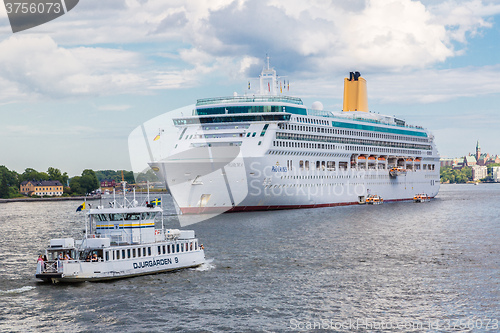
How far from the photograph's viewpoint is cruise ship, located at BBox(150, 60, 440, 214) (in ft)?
263

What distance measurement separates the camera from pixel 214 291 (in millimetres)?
35938

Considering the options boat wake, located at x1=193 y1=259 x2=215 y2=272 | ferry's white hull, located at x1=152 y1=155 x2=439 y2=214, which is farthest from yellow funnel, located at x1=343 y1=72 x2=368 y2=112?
boat wake, located at x1=193 y1=259 x2=215 y2=272

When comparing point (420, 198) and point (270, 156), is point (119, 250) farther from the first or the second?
point (420, 198)

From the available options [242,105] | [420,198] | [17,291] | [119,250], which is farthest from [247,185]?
[420,198]

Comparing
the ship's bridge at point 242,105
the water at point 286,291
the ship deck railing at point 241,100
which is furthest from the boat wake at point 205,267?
the ship deck railing at point 241,100

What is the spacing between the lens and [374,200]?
11506cm

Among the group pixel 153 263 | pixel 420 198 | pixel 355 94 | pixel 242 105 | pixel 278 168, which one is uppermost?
pixel 355 94

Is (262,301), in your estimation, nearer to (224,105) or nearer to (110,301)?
(110,301)

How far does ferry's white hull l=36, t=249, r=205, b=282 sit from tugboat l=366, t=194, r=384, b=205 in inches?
3075

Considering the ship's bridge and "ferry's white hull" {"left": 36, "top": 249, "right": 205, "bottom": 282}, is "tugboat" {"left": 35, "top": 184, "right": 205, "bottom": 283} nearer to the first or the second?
"ferry's white hull" {"left": 36, "top": 249, "right": 205, "bottom": 282}

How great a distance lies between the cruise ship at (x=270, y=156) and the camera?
80.2m

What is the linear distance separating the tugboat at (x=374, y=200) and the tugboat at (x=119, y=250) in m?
75.3

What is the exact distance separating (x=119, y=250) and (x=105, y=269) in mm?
1516

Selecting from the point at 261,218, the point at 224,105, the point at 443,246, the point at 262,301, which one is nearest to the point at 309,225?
the point at 261,218
